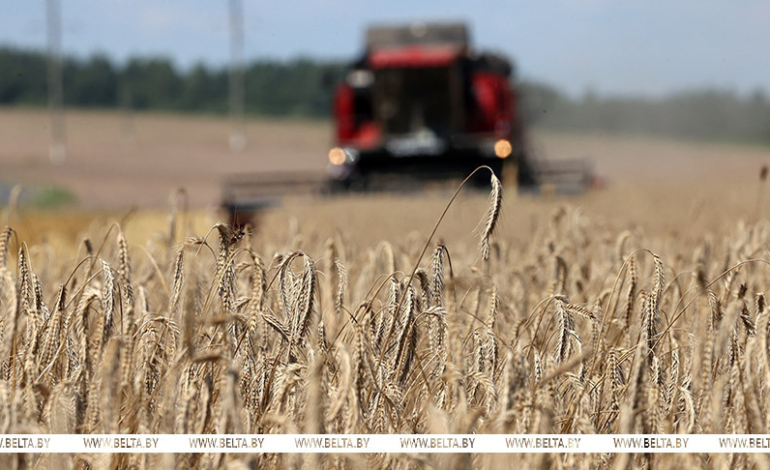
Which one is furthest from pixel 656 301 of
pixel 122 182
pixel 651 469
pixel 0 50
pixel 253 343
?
pixel 0 50

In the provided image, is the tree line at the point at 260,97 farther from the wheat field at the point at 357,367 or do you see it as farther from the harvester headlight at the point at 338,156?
the wheat field at the point at 357,367

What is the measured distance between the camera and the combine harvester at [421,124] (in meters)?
13.9

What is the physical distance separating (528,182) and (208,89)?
72.4 m

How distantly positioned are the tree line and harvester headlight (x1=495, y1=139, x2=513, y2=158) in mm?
40954

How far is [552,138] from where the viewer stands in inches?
2623

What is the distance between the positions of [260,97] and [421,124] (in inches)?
2821

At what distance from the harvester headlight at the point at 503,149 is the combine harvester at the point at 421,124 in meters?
0.02

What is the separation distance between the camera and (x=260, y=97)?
84250 millimetres

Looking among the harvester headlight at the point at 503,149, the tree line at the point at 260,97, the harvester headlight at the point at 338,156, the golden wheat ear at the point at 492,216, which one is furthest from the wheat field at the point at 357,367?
the tree line at the point at 260,97

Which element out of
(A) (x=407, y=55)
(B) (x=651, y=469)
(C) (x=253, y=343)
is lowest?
(B) (x=651, y=469)

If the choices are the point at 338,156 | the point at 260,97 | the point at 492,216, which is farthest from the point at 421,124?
the point at 260,97

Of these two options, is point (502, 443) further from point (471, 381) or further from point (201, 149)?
point (201, 149)

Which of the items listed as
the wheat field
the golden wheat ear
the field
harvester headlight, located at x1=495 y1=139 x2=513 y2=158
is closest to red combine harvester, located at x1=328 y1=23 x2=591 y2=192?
harvester headlight, located at x1=495 y1=139 x2=513 y2=158

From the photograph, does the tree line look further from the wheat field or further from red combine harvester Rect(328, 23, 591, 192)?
the wheat field
